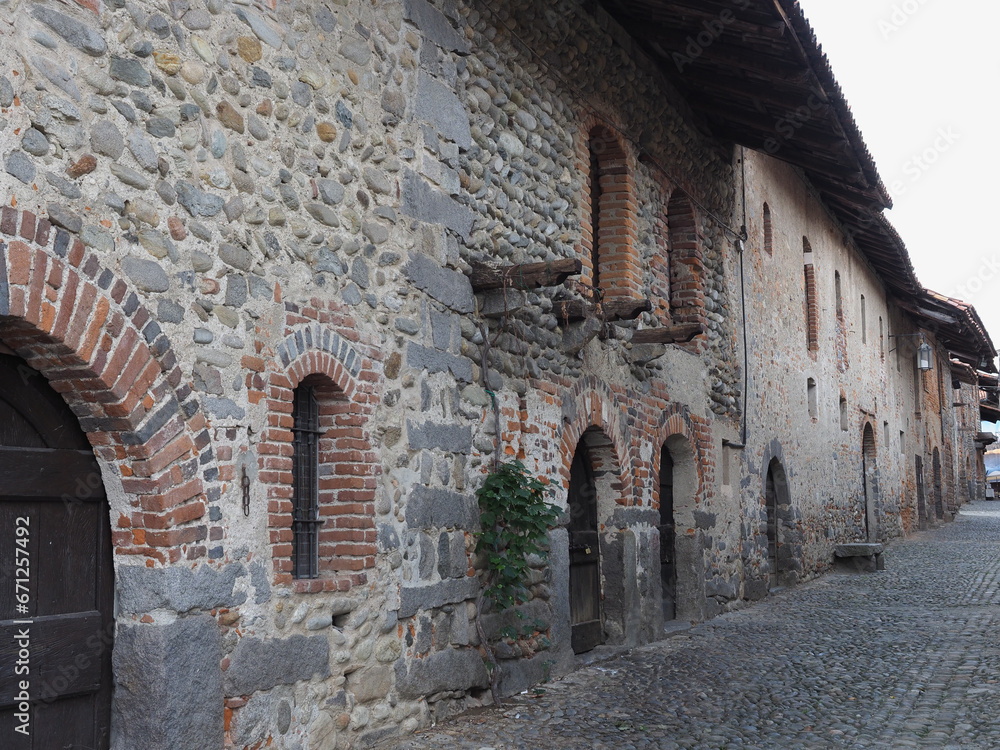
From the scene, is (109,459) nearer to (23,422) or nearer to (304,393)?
(23,422)

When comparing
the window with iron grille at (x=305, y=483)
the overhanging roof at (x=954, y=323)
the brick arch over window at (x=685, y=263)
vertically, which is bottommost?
the window with iron grille at (x=305, y=483)

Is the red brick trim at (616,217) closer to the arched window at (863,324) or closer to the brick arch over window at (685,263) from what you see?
the brick arch over window at (685,263)

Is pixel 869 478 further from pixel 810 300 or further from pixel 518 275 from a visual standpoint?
pixel 518 275

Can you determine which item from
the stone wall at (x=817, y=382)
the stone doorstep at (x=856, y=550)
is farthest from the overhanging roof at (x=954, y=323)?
the stone doorstep at (x=856, y=550)

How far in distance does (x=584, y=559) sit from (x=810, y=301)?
8.38 meters

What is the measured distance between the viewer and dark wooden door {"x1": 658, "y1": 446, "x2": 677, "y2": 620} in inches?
352

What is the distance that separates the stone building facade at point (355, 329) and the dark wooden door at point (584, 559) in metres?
0.03

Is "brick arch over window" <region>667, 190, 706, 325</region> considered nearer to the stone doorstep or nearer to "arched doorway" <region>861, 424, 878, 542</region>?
the stone doorstep

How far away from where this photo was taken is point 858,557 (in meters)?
13.8

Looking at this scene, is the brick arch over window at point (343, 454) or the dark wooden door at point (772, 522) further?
the dark wooden door at point (772, 522)

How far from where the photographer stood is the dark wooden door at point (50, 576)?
11.2 ft

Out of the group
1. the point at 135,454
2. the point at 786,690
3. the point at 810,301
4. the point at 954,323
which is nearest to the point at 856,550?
the point at 810,301

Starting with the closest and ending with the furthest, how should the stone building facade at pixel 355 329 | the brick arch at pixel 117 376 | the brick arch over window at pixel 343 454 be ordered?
the brick arch at pixel 117 376, the stone building facade at pixel 355 329, the brick arch over window at pixel 343 454

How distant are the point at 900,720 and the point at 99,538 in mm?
4339
